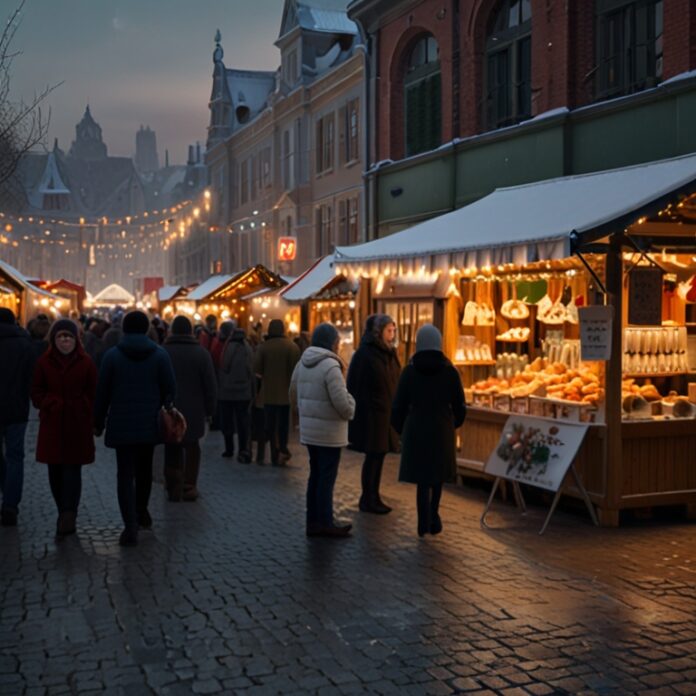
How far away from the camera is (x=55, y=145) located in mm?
140875

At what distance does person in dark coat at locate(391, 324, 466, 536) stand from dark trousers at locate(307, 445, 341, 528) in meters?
0.63

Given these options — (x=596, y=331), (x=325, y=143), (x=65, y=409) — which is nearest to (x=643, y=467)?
(x=596, y=331)

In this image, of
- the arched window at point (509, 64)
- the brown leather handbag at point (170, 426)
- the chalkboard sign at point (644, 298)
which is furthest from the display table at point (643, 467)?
the arched window at point (509, 64)

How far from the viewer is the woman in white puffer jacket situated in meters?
9.54

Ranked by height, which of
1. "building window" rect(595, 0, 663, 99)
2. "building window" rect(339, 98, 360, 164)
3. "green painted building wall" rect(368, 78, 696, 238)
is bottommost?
"green painted building wall" rect(368, 78, 696, 238)

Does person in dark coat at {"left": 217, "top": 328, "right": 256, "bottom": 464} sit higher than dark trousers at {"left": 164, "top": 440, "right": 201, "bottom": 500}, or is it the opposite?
person in dark coat at {"left": 217, "top": 328, "right": 256, "bottom": 464}

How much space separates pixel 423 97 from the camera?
20.7 metres

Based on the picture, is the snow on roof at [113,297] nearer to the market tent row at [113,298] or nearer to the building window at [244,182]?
the market tent row at [113,298]

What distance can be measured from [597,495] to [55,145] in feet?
457

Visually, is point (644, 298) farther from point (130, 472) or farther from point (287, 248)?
point (287, 248)

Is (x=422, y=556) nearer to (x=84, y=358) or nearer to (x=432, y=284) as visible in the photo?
(x=84, y=358)

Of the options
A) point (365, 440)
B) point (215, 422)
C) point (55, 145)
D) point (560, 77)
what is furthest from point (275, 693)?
point (55, 145)

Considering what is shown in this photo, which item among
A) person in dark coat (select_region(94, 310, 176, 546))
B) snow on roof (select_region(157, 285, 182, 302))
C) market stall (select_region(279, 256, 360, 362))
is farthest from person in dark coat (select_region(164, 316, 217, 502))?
snow on roof (select_region(157, 285, 182, 302))

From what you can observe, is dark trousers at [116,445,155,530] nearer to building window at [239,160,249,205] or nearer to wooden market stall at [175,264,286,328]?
wooden market stall at [175,264,286,328]
